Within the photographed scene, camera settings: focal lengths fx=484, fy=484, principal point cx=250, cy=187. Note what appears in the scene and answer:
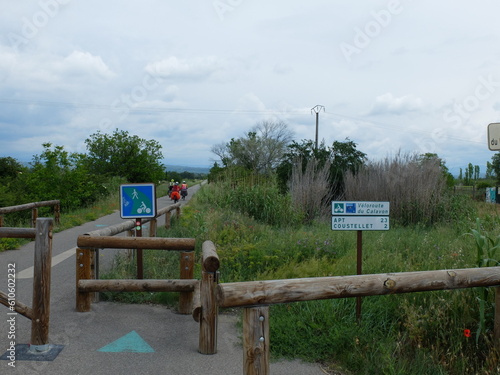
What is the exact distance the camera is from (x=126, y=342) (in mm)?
4840

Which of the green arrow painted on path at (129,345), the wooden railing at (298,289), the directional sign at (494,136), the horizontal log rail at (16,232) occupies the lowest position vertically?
the green arrow painted on path at (129,345)

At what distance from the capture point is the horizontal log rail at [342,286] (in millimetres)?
3083

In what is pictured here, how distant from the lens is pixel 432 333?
4859 millimetres

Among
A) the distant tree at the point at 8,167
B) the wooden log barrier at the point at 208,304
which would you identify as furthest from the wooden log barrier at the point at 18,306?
the distant tree at the point at 8,167

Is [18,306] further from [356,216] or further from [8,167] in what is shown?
[8,167]

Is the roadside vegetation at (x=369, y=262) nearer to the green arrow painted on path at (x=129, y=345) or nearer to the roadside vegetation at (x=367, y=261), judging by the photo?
the roadside vegetation at (x=367, y=261)

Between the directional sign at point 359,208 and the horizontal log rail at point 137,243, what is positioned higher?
the directional sign at point 359,208

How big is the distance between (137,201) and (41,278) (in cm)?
245

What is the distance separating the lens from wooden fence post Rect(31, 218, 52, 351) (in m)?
4.36

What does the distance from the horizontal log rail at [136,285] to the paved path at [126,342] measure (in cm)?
36

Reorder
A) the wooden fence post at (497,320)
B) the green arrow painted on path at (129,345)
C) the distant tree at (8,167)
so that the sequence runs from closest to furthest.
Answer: the wooden fence post at (497,320), the green arrow painted on path at (129,345), the distant tree at (8,167)

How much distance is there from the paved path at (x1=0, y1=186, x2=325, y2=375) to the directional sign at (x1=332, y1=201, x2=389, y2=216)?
1769 mm

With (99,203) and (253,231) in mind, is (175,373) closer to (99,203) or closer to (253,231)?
(253,231)

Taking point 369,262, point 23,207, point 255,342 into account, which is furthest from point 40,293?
point 23,207
